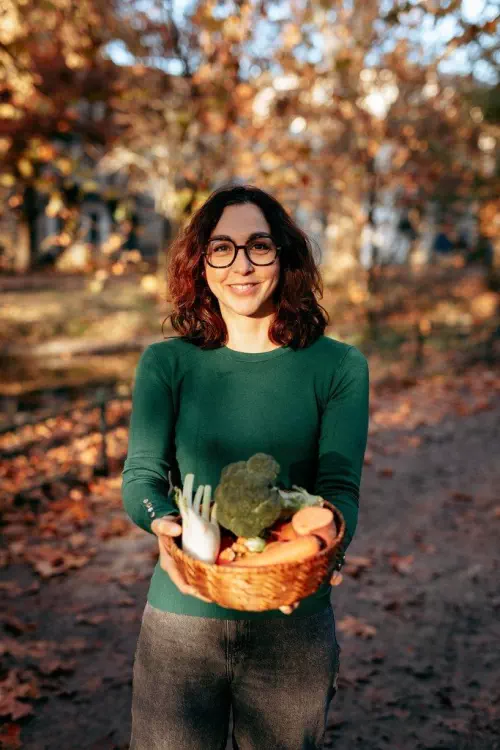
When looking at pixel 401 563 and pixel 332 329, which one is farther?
pixel 332 329

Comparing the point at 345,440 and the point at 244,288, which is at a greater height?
the point at 244,288

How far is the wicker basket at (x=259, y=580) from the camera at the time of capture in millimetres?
1510

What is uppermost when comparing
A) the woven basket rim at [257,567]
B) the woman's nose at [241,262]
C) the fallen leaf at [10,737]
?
the woman's nose at [241,262]

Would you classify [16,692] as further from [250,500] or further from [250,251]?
[250,251]

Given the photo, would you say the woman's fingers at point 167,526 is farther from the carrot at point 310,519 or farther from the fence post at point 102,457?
the fence post at point 102,457

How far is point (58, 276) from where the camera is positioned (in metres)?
24.6

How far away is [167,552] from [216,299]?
927 millimetres

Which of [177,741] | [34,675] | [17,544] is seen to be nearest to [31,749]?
[34,675]

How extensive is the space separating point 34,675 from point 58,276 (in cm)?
2242

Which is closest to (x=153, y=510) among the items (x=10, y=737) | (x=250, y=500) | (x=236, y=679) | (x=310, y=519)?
(x=250, y=500)

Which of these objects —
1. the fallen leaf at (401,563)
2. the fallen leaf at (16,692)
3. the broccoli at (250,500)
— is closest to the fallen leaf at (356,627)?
the fallen leaf at (401,563)

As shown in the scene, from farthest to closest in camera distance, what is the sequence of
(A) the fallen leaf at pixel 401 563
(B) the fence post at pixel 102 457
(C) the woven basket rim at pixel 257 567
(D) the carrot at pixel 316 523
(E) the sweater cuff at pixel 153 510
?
(B) the fence post at pixel 102 457, (A) the fallen leaf at pixel 401 563, (E) the sweater cuff at pixel 153 510, (D) the carrot at pixel 316 523, (C) the woven basket rim at pixel 257 567

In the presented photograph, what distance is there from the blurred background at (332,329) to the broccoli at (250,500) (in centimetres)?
258

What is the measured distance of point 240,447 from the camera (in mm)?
1928
